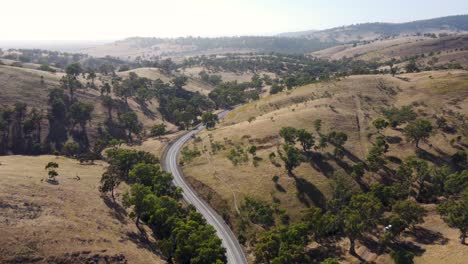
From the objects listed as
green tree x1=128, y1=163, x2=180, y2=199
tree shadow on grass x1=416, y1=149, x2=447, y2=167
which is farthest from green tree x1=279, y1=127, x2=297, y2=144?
green tree x1=128, y1=163, x2=180, y2=199

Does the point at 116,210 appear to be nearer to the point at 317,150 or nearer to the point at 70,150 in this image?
the point at 70,150

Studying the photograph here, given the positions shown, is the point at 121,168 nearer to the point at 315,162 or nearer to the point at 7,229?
the point at 7,229

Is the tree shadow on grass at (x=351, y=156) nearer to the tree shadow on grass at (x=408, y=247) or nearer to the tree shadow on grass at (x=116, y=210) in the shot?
the tree shadow on grass at (x=408, y=247)

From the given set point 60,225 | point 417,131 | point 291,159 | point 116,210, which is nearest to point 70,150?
point 116,210

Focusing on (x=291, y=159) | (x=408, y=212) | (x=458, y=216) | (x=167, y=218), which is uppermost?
(x=291, y=159)

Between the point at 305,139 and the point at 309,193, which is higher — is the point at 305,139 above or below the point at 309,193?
above

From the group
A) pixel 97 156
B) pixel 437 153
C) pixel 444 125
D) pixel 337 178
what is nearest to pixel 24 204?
pixel 97 156

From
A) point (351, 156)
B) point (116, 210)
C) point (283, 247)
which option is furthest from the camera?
point (351, 156)
